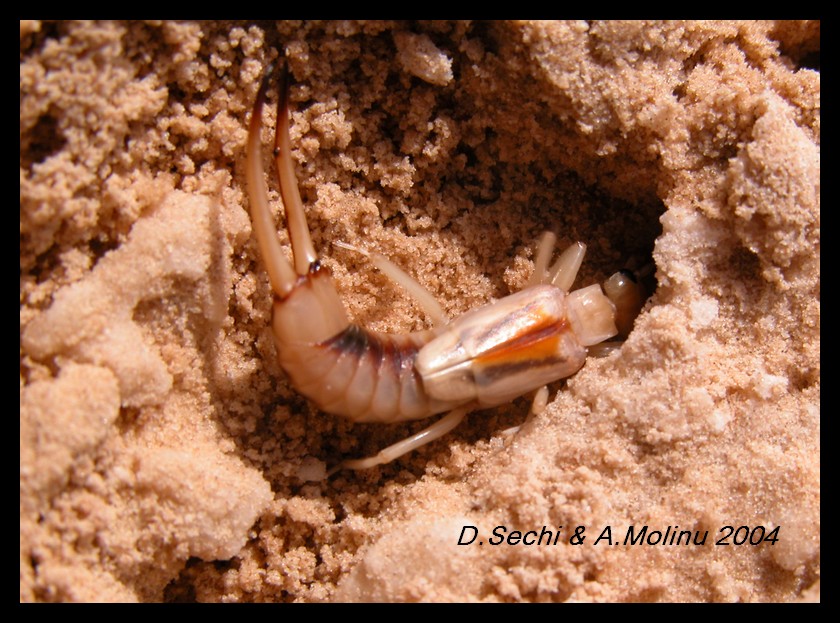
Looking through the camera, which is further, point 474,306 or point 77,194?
point 474,306

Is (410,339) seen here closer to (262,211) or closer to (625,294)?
(262,211)

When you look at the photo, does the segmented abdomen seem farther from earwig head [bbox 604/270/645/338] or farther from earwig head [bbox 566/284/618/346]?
earwig head [bbox 604/270/645/338]

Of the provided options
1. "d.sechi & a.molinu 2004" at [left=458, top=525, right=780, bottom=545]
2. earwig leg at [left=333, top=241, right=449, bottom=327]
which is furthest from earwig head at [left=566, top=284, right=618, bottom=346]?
"d.sechi & a.molinu 2004" at [left=458, top=525, right=780, bottom=545]

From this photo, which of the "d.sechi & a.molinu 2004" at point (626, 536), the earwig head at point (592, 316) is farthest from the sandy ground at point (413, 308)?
the earwig head at point (592, 316)

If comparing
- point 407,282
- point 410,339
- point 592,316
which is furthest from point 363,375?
point 592,316

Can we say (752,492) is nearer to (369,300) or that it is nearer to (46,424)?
(369,300)

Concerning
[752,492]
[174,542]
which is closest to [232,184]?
[174,542]

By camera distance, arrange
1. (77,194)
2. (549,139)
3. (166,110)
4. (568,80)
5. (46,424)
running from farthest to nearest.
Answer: (549,139) → (568,80) → (166,110) → (77,194) → (46,424)
